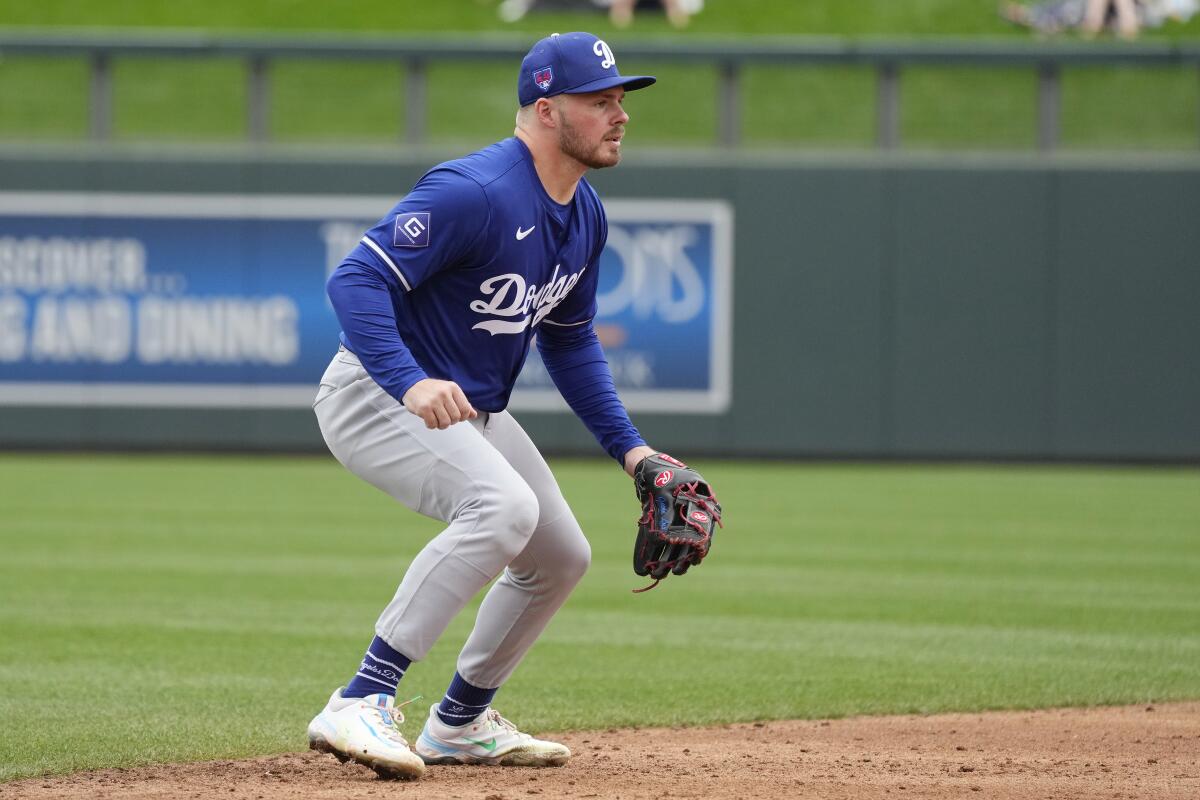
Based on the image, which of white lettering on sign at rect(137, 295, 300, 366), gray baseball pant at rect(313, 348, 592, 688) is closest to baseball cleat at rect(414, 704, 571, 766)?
gray baseball pant at rect(313, 348, 592, 688)

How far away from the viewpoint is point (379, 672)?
427 cm

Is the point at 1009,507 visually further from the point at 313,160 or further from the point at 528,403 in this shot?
the point at 313,160

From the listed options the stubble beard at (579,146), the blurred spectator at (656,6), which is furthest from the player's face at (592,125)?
the blurred spectator at (656,6)

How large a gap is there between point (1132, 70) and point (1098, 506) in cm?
680

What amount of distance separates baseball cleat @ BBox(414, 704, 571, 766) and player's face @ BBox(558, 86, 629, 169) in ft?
5.15

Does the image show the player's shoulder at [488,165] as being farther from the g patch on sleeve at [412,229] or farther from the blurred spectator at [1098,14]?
the blurred spectator at [1098,14]

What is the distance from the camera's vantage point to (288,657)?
6.57m

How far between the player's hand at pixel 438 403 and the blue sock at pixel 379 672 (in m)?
0.64

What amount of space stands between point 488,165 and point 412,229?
0.31 metres

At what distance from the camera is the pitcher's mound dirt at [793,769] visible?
13.7 feet

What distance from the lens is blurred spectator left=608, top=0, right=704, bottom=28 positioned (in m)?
26.3

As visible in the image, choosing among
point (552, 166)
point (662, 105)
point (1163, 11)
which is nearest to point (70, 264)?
point (662, 105)

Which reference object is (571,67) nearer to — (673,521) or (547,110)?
(547,110)

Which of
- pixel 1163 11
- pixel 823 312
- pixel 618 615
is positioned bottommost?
pixel 618 615
